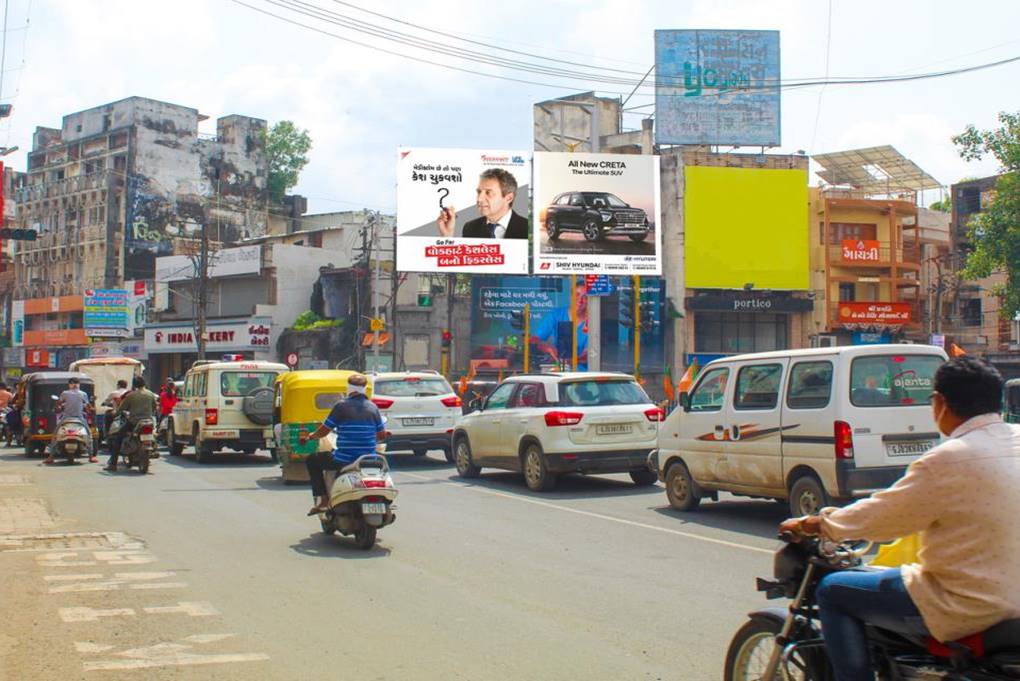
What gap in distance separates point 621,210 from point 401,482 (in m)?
17.3

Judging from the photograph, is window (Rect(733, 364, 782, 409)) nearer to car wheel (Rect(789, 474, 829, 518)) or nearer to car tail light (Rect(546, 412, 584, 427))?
car wheel (Rect(789, 474, 829, 518))

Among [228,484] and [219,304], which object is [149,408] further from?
[219,304]

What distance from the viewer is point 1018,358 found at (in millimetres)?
45000

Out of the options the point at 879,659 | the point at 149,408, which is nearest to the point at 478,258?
the point at 149,408

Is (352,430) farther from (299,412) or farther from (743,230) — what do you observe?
(743,230)

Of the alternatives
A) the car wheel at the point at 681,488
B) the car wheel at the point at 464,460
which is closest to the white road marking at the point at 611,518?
the car wheel at the point at 464,460

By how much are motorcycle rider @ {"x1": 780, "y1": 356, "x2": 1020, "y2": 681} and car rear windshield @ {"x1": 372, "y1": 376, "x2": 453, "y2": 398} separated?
54.0ft

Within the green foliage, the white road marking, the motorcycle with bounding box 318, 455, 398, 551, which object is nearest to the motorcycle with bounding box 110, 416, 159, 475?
the white road marking

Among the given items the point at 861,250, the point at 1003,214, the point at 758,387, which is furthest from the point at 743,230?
the point at 758,387

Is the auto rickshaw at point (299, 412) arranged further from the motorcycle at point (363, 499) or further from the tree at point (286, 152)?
the tree at point (286, 152)

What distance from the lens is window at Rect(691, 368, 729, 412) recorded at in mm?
12352

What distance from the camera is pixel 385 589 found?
27.3ft

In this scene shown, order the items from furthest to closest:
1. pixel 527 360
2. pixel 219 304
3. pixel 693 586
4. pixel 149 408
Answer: pixel 219 304 → pixel 527 360 → pixel 149 408 → pixel 693 586

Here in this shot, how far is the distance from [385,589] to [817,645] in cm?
471
